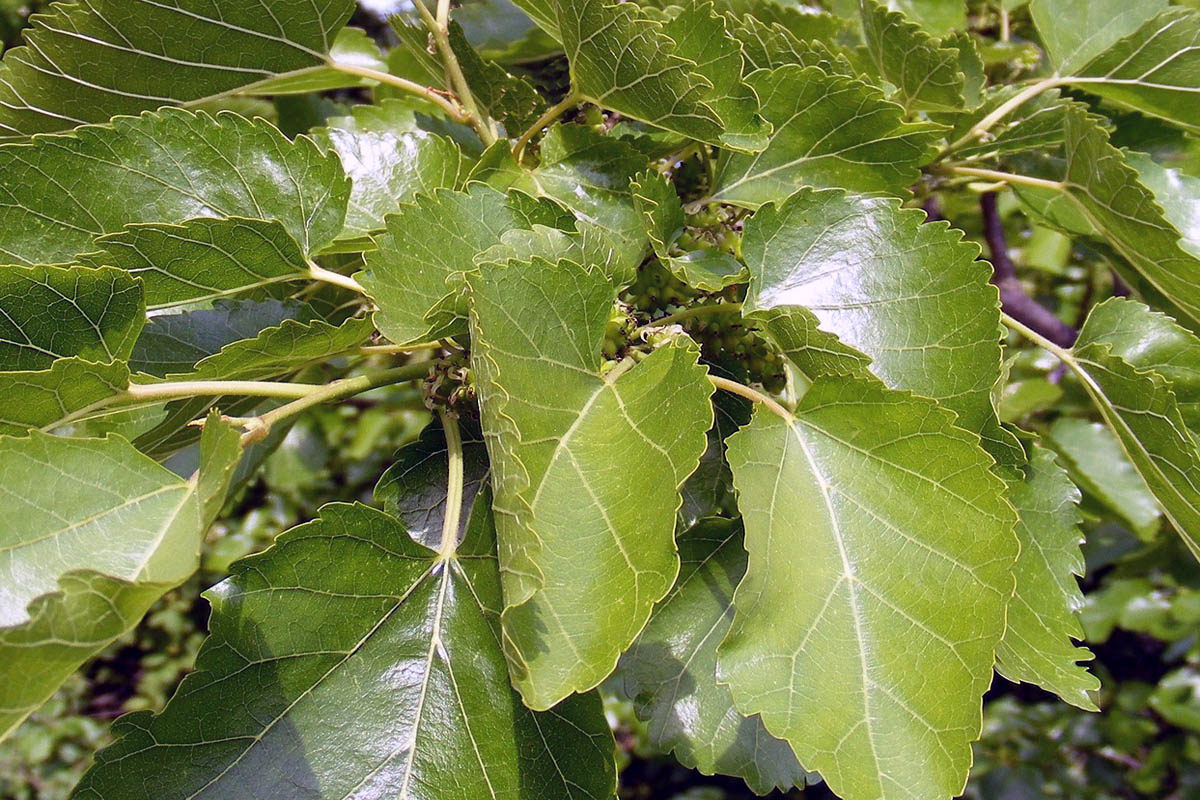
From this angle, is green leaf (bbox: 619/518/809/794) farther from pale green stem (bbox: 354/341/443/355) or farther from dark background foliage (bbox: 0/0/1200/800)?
dark background foliage (bbox: 0/0/1200/800)

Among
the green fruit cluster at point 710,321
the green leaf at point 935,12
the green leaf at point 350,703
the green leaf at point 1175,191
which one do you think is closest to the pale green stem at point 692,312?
the green fruit cluster at point 710,321

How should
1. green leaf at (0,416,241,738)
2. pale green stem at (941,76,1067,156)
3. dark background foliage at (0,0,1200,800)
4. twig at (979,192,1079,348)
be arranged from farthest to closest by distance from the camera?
dark background foliage at (0,0,1200,800) → twig at (979,192,1079,348) → pale green stem at (941,76,1067,156) → green leaf at (0,416,241,738)

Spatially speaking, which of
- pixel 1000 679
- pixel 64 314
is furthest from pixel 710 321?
pixel 1000 679

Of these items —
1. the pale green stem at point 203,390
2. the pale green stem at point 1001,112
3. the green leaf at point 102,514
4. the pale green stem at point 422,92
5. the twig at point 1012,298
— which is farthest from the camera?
the twig at point 1012,298

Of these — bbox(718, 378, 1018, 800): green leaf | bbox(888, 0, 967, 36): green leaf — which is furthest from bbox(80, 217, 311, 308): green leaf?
bbox(888, 0, 967, 36): green leaf

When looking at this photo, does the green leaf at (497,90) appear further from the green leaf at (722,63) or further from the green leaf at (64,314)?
the green leaf at (64,314)
